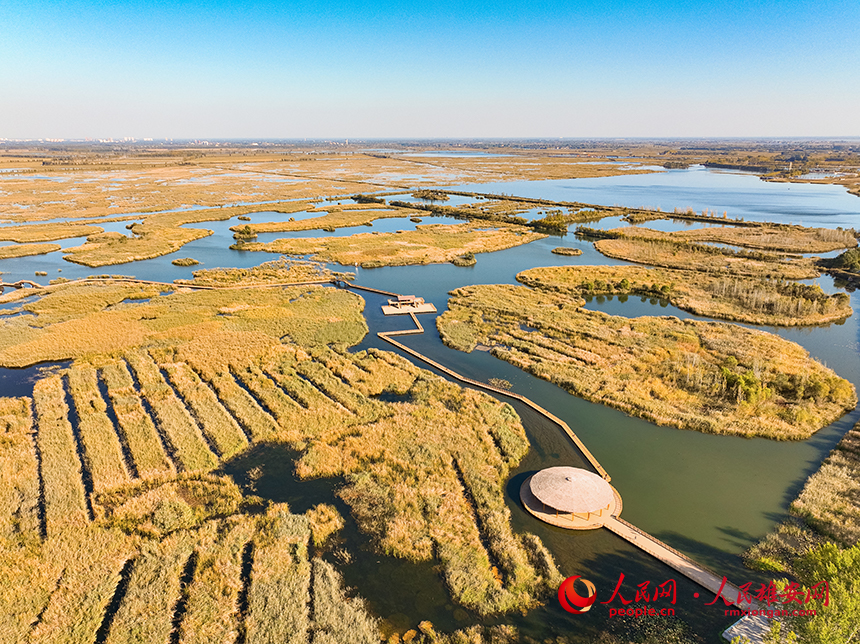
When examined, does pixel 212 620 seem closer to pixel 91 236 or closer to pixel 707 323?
pixel 707 323

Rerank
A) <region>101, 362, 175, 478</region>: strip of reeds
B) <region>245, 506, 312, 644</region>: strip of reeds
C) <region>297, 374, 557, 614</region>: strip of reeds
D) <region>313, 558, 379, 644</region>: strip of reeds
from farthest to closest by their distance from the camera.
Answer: <region>101, 362, 175, 478</region>: strip of reeds, <region>297, 374, 557, 614</region>: strip of reeds, <region>245, 506, 312, 644</region>: strip of reeds, <region>313, 558, 379, 644</region>: strip of reeds

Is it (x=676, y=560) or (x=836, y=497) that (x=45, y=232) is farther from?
(x=836, y=497)

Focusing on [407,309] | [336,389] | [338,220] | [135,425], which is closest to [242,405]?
[135,425]

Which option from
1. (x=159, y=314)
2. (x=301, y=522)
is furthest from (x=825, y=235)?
(x=159, y=314)

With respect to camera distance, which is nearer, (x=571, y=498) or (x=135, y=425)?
(x=571, y=498)

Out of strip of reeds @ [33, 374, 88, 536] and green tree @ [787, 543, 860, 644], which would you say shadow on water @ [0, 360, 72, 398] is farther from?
green tree @ [787, 543, 860, 644]

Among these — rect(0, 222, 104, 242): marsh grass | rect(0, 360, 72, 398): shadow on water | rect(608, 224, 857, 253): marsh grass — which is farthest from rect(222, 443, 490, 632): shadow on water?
rect(0, 222, 104, 242): marsh grass
